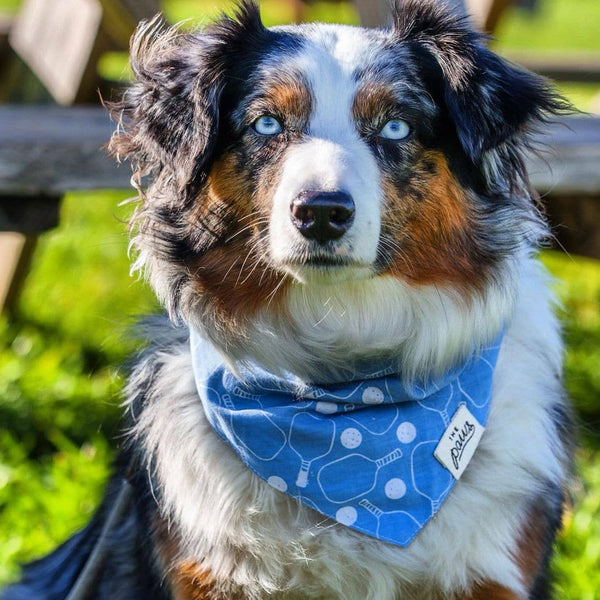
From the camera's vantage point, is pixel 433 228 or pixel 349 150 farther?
pixel 433 228

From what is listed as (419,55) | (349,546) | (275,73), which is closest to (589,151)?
(419,55)

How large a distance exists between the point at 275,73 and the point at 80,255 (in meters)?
3.63

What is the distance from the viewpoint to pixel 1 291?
16.6 ft

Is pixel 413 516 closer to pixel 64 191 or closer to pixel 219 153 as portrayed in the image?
pixel 219 153

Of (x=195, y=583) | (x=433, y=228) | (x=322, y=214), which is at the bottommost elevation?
(x=195, y=583)

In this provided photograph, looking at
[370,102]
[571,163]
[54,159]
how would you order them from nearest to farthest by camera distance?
[370,102] < [54,159] < [571,163]

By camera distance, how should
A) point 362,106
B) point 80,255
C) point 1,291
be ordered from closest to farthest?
point 362,106, point 1,291, point 80,255

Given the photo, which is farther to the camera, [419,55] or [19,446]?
[19,446]

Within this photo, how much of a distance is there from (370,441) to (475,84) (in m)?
0.96

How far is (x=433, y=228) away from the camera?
258 centimetres

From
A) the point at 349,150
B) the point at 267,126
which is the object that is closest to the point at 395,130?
the point at 349,150

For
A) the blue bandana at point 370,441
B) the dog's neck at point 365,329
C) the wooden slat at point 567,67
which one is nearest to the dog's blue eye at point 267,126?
the dog's neck at point 365,329

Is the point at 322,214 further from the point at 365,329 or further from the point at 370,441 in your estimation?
the point at 370,441

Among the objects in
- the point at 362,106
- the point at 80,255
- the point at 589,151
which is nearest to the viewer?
the point at 362,106
